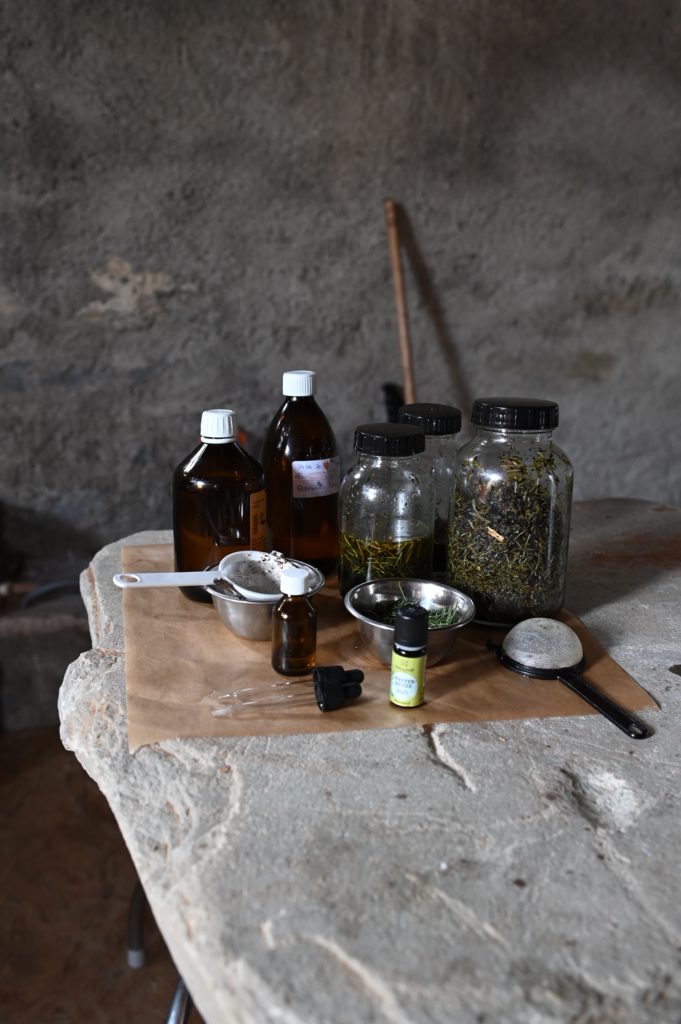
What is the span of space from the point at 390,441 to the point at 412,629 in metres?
0.26

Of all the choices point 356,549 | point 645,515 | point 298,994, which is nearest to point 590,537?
point 645,515

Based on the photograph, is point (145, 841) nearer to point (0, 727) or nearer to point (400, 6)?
point (0, 727)

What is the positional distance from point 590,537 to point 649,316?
148cm

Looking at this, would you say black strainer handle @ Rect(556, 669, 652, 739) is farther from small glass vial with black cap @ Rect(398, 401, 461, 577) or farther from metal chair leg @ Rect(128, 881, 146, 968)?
metal chair leg @ Rect(128, 881, 146, 968)

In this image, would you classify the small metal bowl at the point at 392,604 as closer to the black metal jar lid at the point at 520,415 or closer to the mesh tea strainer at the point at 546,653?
the mesh tea strainer at the point at 546,653

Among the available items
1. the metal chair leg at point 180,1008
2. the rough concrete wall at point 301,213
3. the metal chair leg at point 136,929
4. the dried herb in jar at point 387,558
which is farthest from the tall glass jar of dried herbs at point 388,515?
the rough concrete wall at point 301,213

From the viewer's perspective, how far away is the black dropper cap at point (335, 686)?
0.91 meters

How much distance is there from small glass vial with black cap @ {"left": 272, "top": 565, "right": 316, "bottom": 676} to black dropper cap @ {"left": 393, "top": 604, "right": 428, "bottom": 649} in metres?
0.12

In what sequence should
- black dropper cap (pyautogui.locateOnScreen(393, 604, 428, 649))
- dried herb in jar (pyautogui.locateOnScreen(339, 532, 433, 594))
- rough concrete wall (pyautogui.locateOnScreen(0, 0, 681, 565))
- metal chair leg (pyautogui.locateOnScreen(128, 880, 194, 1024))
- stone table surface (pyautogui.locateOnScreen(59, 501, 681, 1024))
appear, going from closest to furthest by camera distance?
stone table surface (pyautogui.locateOnScreen(59, 501, 681, 1024)) < black dropper cap (pyautogui.locateOnScreen(393, 604, 428, 649)) < dried herb in jar (pyautogui.locateOnScreen(339, 532, 433, 594)) < metal chair leg (pyautogui.locateOnScreen(128, 880, 194, 1024)) < rough concrete wall (pyautogui.locateOnScreen(0, 0, 681, 565))

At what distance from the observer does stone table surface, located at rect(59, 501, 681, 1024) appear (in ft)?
1.91

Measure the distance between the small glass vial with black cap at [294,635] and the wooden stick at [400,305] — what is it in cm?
162

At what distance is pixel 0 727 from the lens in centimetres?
232

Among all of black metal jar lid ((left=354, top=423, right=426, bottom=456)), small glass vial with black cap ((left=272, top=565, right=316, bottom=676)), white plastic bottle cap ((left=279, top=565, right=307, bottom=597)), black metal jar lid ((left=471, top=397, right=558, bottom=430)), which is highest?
black metal jar lid ((left=471, top=397, right=558, bottom=430))

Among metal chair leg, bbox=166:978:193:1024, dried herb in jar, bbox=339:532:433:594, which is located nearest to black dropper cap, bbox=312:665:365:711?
dried herb in jar, bbox=339:532:433:594
